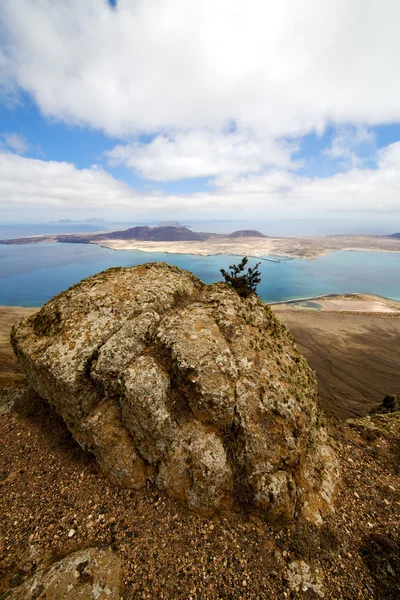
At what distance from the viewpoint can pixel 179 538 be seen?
795 centimetres

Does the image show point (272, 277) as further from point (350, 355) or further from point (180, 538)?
point (180, 538)

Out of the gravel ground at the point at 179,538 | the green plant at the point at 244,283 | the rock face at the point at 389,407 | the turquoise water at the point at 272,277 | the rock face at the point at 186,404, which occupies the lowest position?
the turquoise water at the point at 272,277

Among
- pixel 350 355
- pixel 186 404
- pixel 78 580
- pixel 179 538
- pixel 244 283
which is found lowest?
pixel 350 355

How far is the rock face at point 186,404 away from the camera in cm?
876

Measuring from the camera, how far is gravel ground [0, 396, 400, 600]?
23.5 ft

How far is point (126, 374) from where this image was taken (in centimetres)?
937

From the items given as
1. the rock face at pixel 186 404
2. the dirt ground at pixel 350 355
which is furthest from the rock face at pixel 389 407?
the rock face at pixel 186 404

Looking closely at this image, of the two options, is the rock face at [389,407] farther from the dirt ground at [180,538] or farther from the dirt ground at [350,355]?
the dirt ground at [180,538]

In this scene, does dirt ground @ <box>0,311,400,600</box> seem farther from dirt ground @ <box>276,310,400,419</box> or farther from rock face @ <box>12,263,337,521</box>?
dirt ground @ <box>276,310,400,419</box>

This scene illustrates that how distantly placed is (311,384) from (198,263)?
162637 millimetres

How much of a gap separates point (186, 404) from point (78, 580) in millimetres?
5364

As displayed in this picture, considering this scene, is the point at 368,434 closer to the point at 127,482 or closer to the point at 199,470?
the point at 199,470

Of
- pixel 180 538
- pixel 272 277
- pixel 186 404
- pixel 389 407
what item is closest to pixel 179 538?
pixel 180 538

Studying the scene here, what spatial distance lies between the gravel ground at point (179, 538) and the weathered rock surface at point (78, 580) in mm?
268
